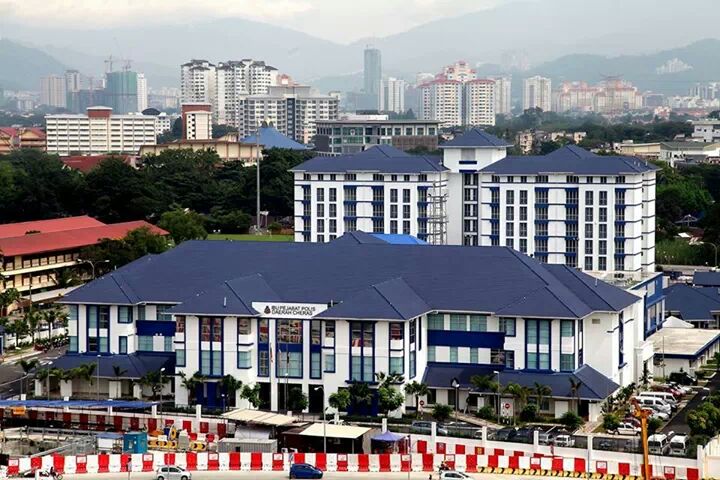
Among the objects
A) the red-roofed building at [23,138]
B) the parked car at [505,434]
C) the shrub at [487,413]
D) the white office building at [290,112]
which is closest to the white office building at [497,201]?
the shrub at [487,413]

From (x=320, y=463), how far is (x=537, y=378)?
25.3ft

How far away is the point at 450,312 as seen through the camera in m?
38.2

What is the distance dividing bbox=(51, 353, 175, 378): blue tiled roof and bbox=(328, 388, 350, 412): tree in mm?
5161

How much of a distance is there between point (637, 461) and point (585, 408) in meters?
5.76

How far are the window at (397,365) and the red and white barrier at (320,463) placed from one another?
5317 mm

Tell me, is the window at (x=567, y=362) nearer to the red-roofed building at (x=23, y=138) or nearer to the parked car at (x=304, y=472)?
the parked car at (x=304, y=472)

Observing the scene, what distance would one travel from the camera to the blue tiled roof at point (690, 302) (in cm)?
5228

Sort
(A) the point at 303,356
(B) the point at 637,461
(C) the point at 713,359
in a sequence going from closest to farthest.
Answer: (B) the point at 637,461 < (A) the point at 303,356 < (C) the point at 713,359

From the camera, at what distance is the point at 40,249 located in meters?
57.4

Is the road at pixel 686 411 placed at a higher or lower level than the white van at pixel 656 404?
lower

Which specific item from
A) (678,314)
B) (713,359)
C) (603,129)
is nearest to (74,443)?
(713,359)

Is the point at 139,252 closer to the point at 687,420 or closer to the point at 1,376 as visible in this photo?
the point at 1,376

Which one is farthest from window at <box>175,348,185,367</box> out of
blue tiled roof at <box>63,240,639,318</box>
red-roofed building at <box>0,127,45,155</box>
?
red-roofed building at <box>0,127,45,155</box>

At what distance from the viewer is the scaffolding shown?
63.5 m
